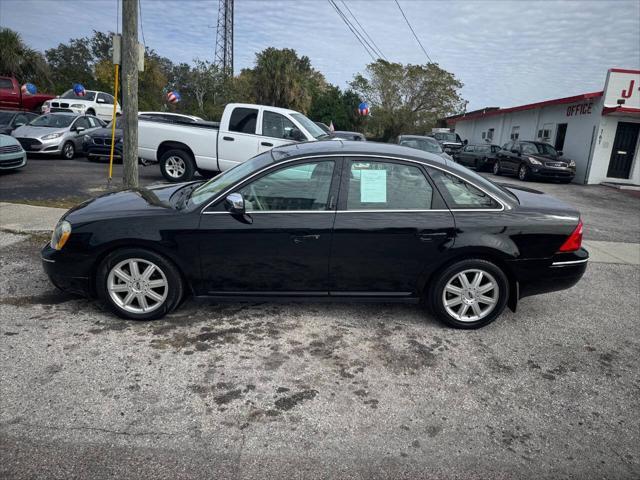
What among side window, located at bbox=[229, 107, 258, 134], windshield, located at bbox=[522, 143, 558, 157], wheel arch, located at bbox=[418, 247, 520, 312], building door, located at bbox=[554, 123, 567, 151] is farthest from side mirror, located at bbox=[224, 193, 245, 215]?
building door, located at bbox=[554, 123, 567, 151]

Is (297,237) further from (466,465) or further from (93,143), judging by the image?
(93,143)

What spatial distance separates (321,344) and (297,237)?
90cm

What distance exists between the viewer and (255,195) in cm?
397

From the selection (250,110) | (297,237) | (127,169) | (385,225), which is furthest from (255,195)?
(250,110)

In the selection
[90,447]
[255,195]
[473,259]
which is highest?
[255,195]

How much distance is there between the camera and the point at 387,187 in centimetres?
405

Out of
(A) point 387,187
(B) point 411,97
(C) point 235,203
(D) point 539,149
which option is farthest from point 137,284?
(B) point 411,97

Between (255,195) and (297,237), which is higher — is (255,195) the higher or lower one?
the higher one

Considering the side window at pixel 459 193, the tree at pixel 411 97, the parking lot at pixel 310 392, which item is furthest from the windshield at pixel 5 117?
the tree at pixel 411 97

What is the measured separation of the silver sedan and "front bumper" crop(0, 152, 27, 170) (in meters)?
3.34

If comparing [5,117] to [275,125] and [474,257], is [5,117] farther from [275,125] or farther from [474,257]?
[474,257]

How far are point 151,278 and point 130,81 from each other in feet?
13.5

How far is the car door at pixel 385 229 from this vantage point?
12.9 ft

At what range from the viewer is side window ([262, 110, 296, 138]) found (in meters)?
10.0
